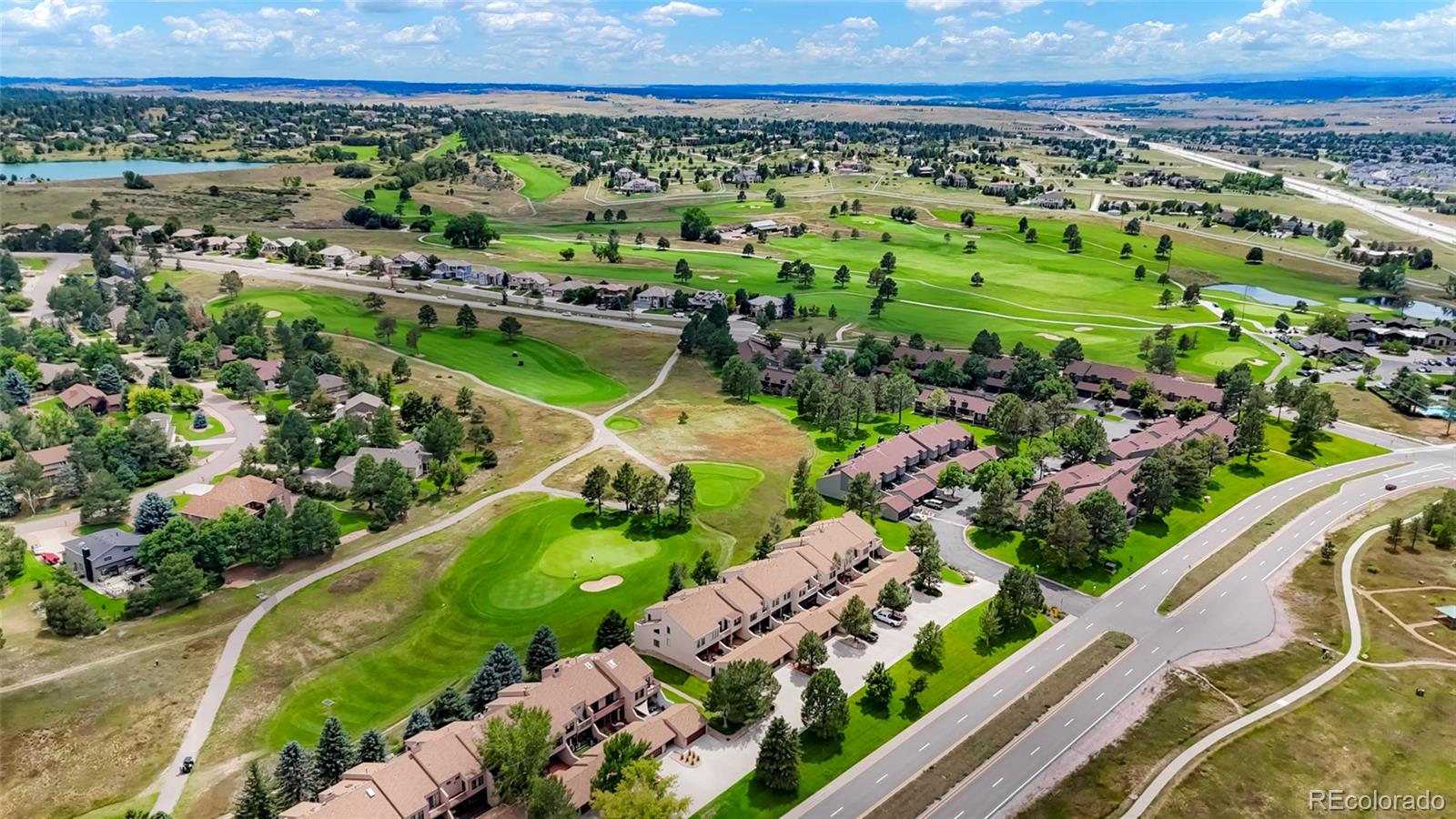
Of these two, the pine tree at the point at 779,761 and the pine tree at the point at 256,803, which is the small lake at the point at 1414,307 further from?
the pine tree at the point at 256,803

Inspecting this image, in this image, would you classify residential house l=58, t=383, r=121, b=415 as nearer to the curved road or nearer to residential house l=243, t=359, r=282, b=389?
residential house l=243, t=359, r=282, b=389

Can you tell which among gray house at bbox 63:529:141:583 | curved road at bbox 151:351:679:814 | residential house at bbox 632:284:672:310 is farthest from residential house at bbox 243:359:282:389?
residential house at bbox 632:284:672:310

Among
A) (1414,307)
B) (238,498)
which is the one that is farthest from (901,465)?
(1414,307)

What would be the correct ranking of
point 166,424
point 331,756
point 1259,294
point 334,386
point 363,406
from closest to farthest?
point 331,756
point 166,424
point 363,406
point 334,386
point 1259,294

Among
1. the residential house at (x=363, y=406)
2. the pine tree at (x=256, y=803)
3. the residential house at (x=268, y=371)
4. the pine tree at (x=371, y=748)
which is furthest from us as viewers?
the residential house at (x=268, y=371)

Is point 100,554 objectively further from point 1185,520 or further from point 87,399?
point 1185,520

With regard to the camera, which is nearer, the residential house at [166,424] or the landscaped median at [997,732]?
the landscaped median at [997,732]

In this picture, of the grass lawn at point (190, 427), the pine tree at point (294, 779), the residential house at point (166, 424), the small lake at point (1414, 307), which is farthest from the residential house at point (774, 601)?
the small lake at point (1414, 307)

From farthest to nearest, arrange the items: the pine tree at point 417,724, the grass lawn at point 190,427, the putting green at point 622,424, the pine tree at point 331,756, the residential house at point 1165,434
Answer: the putting green at point 622,424, the grass lawn at point 190,427, the residential house at point 1165,434, the pine tree at point 417,724, the pine tree at point 331,756
